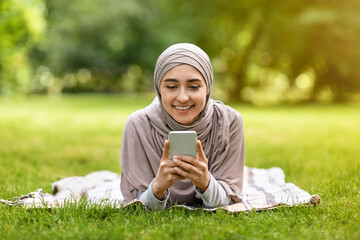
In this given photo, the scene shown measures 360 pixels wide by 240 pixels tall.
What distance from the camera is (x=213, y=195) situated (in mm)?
3232

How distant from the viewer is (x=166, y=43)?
19.2m

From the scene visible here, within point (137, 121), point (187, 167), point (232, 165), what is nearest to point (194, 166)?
point (187, 167)

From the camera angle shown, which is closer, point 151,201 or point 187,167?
point 187,167

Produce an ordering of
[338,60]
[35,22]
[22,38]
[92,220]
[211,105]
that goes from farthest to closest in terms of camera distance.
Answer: [338,60] → [22,38] → [35,22] → [211,105] → [92,220]

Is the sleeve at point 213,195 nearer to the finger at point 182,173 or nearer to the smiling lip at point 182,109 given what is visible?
the finger at point 182,173

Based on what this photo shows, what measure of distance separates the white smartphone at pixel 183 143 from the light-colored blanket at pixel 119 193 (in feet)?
1.98

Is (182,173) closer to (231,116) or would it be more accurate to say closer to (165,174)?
(165,174)

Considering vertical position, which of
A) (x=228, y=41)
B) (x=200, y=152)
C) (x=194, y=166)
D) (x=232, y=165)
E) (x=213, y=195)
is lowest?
(x=213, y=195)

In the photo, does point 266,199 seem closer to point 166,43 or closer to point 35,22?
point 35,22

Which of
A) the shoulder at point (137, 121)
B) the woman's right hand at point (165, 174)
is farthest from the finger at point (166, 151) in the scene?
the shoulder at point (137, 121)

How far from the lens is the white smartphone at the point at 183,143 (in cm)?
292

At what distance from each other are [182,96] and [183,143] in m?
0.40

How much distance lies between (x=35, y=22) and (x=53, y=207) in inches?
227

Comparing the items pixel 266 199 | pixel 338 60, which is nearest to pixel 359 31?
pixel 338 60
